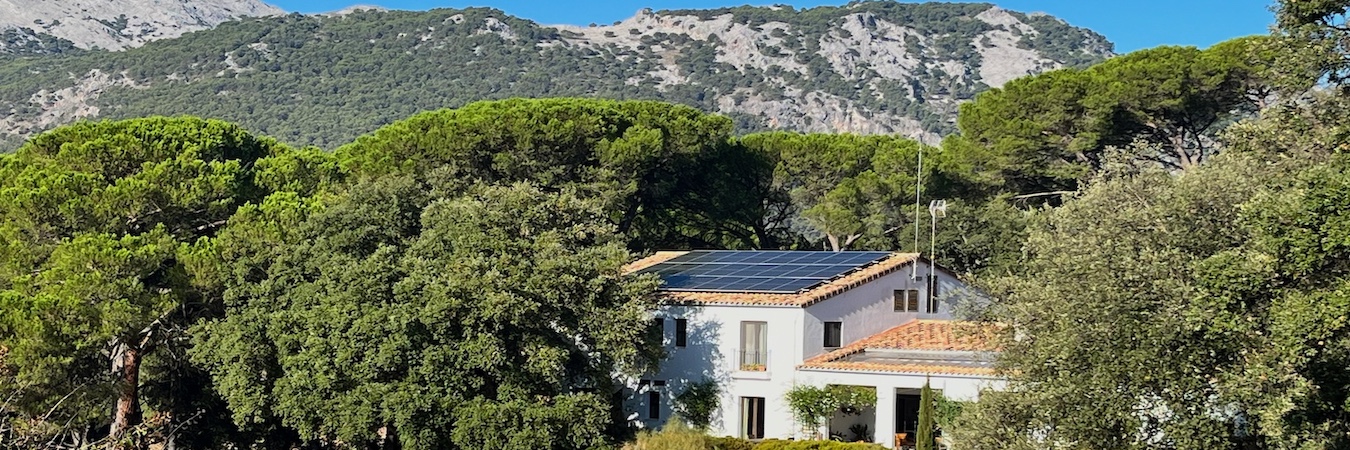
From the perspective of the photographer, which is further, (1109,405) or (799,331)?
(799,331)

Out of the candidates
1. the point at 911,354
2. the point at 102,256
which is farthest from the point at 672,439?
the point at 102,256

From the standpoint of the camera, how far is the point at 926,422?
90.9ft

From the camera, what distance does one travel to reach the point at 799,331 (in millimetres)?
32562

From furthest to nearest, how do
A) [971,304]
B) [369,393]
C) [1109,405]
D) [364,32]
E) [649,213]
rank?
[364,32], [649,213], [369,393], [971,304], [1109,405]

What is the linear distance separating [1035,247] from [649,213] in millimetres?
31606

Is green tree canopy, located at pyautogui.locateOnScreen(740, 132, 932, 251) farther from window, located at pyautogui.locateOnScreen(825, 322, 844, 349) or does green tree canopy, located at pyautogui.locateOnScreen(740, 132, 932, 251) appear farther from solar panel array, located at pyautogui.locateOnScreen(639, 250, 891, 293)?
window, located at pyautogui.locateOnScreen(825, 322, 844, 349)

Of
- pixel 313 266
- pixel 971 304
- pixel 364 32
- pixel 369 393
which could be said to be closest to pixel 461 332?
pixel 369 393

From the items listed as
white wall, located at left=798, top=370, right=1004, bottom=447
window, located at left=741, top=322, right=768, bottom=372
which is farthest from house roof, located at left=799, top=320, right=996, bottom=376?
window, located at left=741, top=322, right=768, bottom=372

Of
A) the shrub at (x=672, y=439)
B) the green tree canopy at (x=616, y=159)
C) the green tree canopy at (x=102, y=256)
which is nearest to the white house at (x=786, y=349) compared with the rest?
Result: the shrub at (x=672, y=439)

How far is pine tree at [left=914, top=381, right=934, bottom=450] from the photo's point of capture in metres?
27.5

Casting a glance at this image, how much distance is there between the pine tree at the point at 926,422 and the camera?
90.3 feet

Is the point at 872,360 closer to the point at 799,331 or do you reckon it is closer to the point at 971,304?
the point at 799,331

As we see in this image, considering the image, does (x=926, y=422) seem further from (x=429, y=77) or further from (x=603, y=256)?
(x=429, y=77)

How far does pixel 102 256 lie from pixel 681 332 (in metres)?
13.5
